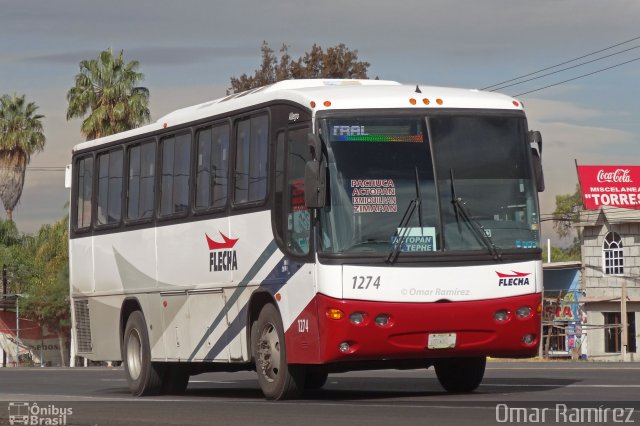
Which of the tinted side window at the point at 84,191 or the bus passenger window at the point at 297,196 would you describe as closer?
the bus passenger window at the point at 297,196

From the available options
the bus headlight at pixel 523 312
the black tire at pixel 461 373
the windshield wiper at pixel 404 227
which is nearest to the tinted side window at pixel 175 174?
the black tire at pixel 461 373

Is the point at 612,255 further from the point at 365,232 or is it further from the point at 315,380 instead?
the point at 365,232

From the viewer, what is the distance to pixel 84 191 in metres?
23.5

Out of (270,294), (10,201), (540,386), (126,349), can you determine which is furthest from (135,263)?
(10,201)

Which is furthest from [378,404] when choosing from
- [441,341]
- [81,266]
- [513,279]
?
[81,266]

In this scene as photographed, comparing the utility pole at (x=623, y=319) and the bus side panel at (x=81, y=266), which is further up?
the bus side panel at (x=81, y=266)

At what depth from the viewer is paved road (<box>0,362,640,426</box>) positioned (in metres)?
13.1

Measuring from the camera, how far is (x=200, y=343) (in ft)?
63.4

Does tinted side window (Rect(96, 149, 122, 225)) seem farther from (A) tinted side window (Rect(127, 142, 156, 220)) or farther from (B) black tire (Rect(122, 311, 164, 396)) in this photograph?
(B) black tire (Rect(122, 311, 164, 396))

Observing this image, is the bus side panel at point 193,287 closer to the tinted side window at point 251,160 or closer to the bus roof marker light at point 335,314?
the tinted side window at point 251,160

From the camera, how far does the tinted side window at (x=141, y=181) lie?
20.9m

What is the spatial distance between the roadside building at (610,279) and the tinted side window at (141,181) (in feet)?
120

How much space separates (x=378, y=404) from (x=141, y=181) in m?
6.73

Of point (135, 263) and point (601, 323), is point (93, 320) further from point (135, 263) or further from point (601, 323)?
point (601, 323)
